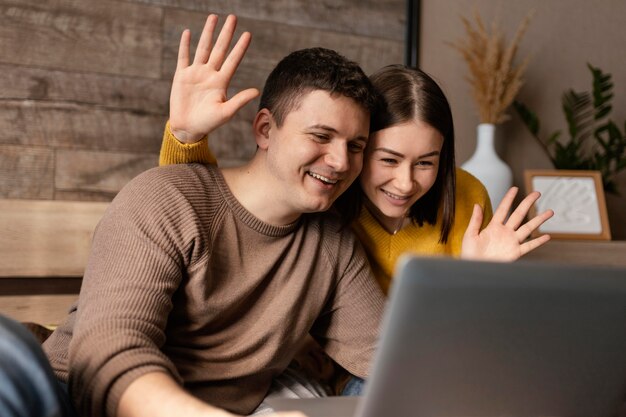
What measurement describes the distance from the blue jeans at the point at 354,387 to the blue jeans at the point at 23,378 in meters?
0.79

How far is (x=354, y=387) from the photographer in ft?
4.87

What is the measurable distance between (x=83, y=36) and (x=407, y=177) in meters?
1.02

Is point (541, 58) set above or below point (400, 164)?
above

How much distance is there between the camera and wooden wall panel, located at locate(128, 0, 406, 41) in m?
2.08

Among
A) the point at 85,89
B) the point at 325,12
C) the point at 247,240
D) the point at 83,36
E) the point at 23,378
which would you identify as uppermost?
the point at 325,12

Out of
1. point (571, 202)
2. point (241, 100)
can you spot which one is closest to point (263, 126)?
point (241, 100)

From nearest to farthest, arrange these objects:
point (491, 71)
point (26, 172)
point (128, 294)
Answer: point (128, 294) → point (26, 172) → point (491, 71)

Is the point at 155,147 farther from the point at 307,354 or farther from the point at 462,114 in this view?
the point at 462,114

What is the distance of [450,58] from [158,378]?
6.01ft

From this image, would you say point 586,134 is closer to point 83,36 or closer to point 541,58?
point 541,58

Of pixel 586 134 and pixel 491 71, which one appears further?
pixel 586 134

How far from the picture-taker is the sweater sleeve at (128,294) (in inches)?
35.3

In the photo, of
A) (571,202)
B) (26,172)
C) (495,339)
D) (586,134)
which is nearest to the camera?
(495,339)

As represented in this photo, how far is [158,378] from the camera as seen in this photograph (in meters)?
0.87
